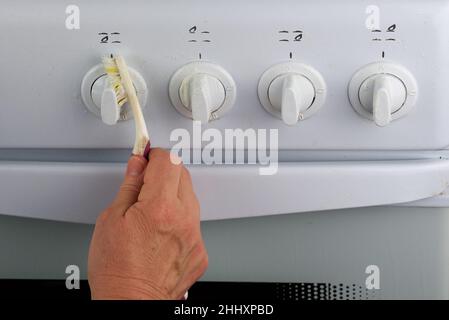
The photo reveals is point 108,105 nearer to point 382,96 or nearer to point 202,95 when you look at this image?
point 202,95

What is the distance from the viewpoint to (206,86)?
0.37 metres

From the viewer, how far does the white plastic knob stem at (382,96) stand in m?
0.36

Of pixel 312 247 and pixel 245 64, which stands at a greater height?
pixel 245 64

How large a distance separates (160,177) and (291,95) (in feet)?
0.37

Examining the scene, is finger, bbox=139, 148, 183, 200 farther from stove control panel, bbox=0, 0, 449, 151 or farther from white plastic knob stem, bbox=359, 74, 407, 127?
white plastic knob stem, bbox=359, 74, 407, 127

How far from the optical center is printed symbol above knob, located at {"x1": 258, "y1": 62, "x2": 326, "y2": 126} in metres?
0.38

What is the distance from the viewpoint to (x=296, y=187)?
42cm

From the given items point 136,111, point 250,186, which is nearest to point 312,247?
point 250,186

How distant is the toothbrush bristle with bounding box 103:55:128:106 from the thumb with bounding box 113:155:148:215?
4cm

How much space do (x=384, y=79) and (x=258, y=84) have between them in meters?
0.09

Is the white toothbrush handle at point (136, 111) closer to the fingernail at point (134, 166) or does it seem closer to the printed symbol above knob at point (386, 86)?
the fingernail at point (134, 166)

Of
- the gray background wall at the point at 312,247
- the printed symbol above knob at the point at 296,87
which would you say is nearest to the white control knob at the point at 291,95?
the printed symbol above knob at the point at 296,87

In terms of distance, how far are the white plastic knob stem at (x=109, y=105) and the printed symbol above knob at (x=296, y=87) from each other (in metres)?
0.11

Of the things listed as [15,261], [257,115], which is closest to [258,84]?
[257,115]
